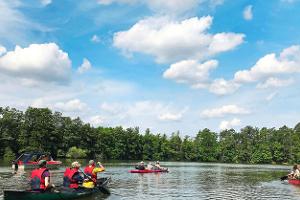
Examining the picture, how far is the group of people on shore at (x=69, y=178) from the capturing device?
78.6ft

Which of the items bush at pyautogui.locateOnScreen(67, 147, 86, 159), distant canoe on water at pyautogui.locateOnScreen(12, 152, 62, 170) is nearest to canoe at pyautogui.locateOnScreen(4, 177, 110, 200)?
distant canoe on water at pyautogui.locateOnScreen(12, 152, 62, 170)

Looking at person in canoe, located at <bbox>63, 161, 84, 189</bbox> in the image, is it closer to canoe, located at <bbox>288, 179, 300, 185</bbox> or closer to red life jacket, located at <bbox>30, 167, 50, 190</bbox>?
red life jacket, located at <bbox>30, 167, 50, 190</bbox>

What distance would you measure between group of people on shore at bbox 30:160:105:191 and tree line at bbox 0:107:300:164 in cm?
8420

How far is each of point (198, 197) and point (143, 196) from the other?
3.97 metres

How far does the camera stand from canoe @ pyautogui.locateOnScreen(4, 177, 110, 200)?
22.7 meters

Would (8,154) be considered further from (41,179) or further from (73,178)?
(41,179)

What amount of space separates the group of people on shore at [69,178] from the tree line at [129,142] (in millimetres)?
84203

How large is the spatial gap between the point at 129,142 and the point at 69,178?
122m

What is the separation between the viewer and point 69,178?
1090 inches

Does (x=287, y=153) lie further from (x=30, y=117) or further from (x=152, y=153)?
(x=30, y=117)

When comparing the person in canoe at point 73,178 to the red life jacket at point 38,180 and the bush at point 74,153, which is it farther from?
the bush at point 74,153

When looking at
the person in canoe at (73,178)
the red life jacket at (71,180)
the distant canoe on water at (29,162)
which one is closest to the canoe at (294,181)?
the person in canoe at (73,178)

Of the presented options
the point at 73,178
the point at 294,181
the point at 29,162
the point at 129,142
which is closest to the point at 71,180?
the point at 73,178

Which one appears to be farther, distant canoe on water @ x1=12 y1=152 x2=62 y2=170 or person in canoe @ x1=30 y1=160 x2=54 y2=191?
distant canoe on water @ x1=12 y1=152 x2=62 y2=170
